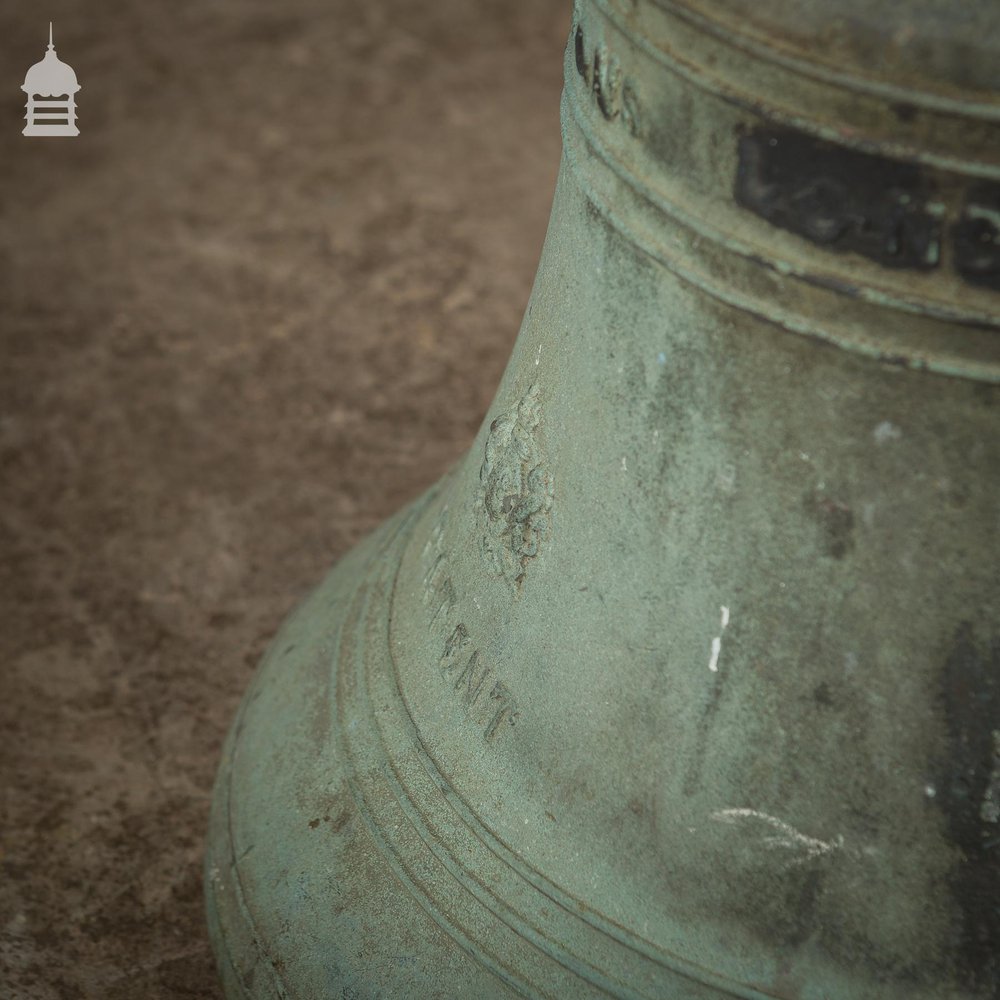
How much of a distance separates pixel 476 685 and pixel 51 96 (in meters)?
2.37

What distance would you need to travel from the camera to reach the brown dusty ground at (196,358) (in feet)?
6.43

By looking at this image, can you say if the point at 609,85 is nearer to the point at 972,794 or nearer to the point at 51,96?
the point at 972,794

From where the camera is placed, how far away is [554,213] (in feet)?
4.42

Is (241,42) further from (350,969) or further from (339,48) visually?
(350,969)

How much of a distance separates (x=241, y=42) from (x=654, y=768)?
2.71 m

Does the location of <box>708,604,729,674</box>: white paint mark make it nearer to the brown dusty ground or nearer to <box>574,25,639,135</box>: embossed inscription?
<box>574,25,639,135</box>: embossed inscription

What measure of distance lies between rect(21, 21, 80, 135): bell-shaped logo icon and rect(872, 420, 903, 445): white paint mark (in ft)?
8.24

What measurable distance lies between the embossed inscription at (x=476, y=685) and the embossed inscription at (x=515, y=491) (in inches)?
3.8

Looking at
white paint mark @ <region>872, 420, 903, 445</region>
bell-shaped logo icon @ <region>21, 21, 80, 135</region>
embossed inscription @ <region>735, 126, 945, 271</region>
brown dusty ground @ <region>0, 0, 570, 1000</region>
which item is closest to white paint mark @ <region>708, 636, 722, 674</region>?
white paint mark @ <region>872, 420, 903, 445</region>

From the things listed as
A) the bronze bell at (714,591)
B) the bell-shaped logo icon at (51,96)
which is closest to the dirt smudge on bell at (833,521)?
the bronze bell at (714,591)

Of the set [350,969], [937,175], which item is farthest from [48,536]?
[937,175]

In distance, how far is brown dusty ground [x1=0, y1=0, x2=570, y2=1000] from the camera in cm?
196

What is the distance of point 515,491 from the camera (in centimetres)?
139

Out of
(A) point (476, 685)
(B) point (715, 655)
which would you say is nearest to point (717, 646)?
(B) point (715, 655)
